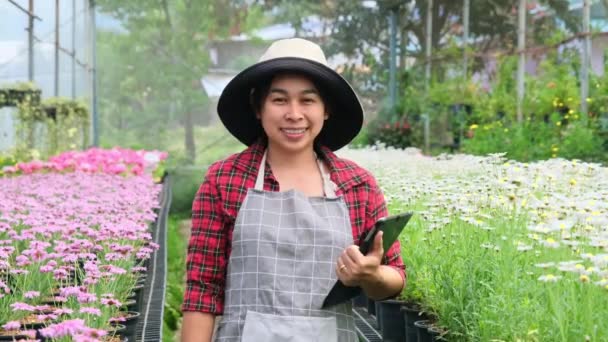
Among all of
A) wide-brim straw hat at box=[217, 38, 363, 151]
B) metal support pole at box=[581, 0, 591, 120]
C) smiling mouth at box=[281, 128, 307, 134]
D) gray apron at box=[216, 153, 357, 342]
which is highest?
metal support pole at box=[581, 0, 591, 120]

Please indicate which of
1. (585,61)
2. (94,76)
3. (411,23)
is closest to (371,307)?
(585,61)

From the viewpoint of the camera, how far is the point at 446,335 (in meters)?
3.16

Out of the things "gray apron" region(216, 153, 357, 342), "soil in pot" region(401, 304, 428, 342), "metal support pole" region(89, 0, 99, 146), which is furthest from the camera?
"metal support pole" region(89, 0, 99, 146)

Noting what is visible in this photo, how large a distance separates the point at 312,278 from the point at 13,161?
23.4ft

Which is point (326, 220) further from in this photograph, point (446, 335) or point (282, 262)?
point (446, 335)

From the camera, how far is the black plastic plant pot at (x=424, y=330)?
3.33 metres

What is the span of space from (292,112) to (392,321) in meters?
2.11

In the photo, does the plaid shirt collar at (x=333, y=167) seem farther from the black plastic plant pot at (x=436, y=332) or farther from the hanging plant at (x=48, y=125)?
the hanging plant at (x=48, y=125)

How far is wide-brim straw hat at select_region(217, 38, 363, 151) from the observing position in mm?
2131

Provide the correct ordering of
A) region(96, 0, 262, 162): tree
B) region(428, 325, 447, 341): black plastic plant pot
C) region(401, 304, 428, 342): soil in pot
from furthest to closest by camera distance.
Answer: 1. region(96, 0, 262, 162): tree
2. region(401, 304, 428, 342): soil in pot
3. region(428, 325, 447, 341): black plastic plant pot

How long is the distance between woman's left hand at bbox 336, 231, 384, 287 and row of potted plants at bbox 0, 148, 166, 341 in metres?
0.48

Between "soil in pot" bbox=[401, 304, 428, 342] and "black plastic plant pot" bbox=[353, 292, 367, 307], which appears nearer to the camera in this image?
"soil in pot" bbox=[401, 304, 428, 342]

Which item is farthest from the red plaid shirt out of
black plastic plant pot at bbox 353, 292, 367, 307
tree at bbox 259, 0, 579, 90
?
tree at bbox 259, 0, 579, 90

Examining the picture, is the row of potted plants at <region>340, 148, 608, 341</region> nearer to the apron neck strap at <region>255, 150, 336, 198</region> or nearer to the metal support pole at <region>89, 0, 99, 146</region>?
the apron neck strap at <region>255, 150, 336, 198</region>
